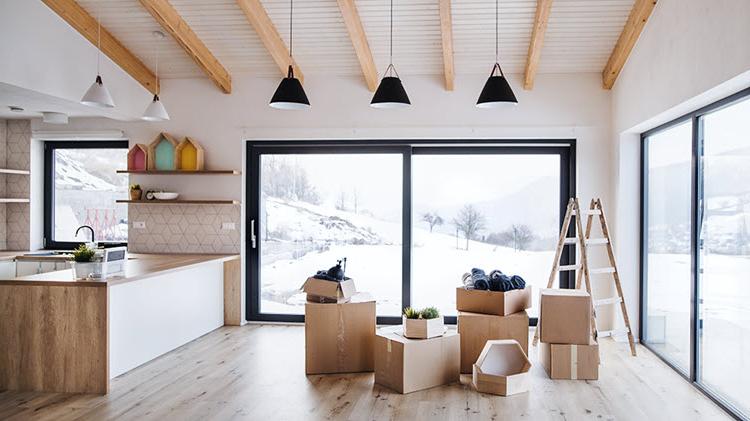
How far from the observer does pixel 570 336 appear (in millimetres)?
4566

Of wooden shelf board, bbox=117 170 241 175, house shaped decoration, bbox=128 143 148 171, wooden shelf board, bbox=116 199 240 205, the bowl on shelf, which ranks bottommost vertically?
wooden shelf board, bbox=116 199 240 205

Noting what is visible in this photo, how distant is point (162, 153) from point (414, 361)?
3.79 m

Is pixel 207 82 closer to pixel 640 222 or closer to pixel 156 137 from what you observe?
pixel 156 137

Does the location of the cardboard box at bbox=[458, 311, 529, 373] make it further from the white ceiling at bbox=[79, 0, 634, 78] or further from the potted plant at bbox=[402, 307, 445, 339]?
the white ceiling at bbox=[79, 0, 634, 78]

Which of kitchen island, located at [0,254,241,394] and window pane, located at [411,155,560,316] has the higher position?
window pane, located at [411,155,560,316]

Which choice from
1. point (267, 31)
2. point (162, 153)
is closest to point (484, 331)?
point (267, 31)

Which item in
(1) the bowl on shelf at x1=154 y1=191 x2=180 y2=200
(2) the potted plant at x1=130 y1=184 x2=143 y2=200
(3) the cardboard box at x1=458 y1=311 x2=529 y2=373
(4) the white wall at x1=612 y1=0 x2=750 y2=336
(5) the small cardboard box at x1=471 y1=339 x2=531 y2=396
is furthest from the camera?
(2) the potted plant at x1=130 y1=184 x2=143 y2=200

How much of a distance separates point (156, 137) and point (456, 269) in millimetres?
3531

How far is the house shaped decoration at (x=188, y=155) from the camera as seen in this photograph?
6.39 meters

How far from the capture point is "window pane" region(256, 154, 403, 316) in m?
6.45

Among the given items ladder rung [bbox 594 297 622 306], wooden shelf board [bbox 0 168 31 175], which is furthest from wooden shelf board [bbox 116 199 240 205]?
ladder rung [bbox 594 297 622 306]

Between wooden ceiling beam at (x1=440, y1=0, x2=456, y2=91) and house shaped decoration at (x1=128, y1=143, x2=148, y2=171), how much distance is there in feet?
10.7

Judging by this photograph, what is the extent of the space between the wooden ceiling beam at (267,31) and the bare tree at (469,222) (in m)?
2.36

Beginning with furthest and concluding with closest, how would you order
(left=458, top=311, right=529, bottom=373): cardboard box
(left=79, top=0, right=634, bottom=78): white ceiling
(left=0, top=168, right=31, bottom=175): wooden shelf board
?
(left=0, top=168, right=31, bottom=175): wooden shelf board < (left=79, top=0, right=634, bottom=78): white ceiling < (left=458, top=311, right=529, bottom=373): cardboard box
